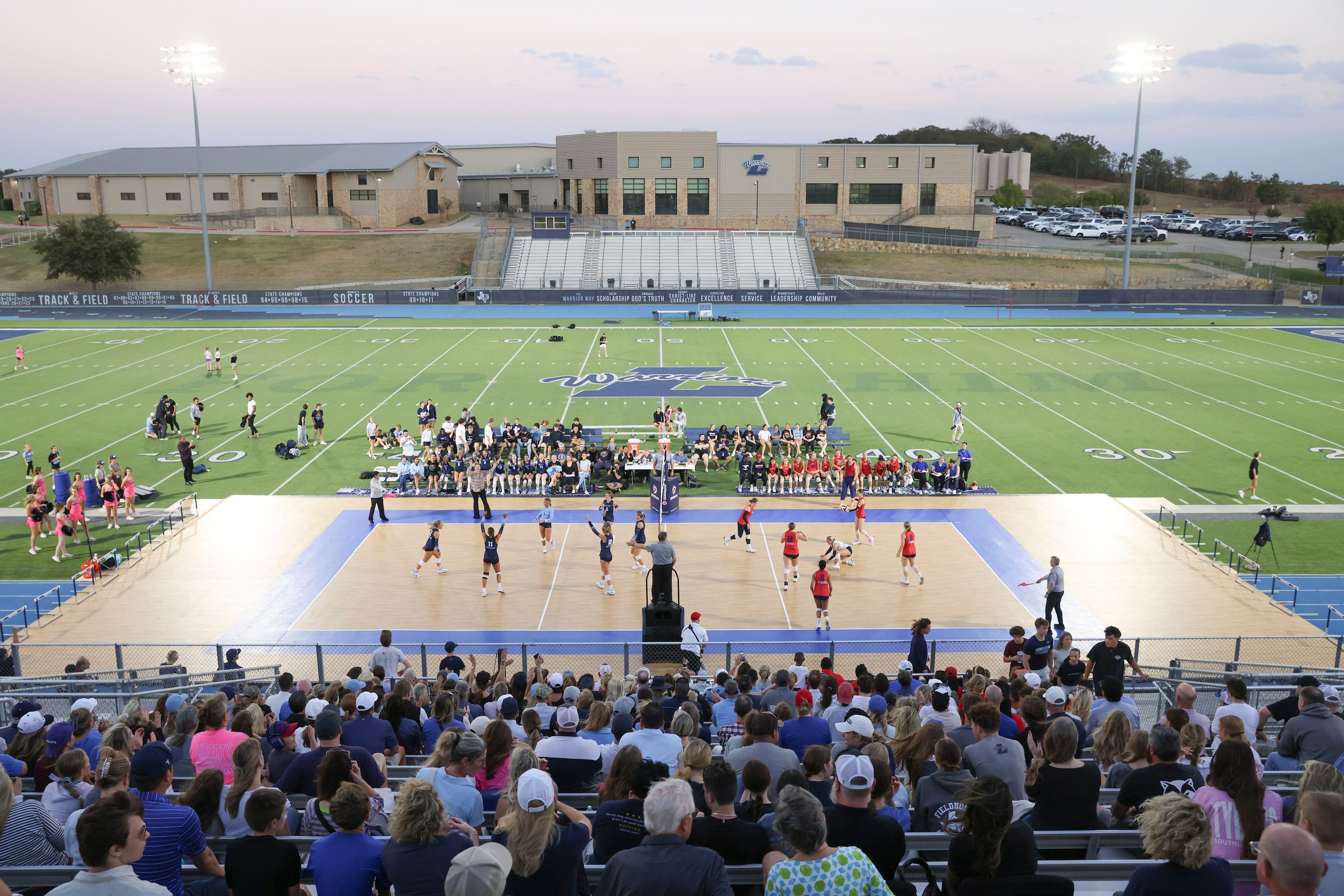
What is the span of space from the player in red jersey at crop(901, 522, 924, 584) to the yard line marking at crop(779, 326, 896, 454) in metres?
9.45

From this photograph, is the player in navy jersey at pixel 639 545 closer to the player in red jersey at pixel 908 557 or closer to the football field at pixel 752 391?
the player in red jersey at pixel 908 557

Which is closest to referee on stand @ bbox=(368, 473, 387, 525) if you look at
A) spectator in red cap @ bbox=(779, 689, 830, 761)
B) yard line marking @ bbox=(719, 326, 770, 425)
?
yard line marking @ bbox=(719, 326, 770, 425)

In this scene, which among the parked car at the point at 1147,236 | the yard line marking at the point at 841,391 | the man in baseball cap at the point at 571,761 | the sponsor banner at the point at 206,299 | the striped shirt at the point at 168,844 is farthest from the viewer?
the parked car at the point at 1147,236

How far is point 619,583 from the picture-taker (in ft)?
67.1

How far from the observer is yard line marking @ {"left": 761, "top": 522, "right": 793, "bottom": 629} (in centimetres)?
1856

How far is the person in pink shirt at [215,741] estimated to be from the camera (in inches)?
296

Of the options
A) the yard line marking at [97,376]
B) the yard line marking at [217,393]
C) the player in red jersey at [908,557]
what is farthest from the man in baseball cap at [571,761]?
the yard line marking at [97,376]

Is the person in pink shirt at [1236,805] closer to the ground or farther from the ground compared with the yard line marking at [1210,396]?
farther from the ground

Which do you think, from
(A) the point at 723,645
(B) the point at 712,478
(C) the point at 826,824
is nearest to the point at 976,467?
(B) the point at 712,478

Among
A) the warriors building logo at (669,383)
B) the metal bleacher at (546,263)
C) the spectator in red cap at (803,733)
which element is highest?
the metal bleacher at (546,263)

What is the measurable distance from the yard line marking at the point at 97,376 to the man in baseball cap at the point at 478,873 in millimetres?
38583

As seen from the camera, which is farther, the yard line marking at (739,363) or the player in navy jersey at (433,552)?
the yard line marking at (739,363)

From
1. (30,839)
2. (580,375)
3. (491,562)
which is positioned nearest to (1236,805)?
(30,839)

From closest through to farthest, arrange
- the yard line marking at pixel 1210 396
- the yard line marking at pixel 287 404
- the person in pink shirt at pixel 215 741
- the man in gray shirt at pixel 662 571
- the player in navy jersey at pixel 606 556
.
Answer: the person in pink shirt at pixel 215 741 < the man in gray shirt at pixel 662 571 < the player in navy jersey at pixel 606 556 < the yard line marking at pixel 287 404 < the yard line marking at pixel 1210 396
